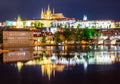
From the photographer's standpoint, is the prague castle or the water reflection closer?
the water reflection

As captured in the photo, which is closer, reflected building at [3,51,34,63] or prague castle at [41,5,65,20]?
reflected building at [3,51,34,63]

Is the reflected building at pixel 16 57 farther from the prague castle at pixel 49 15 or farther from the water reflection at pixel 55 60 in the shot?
the prague castle at pixel 49 15

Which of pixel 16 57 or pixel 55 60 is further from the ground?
pixel 16 57

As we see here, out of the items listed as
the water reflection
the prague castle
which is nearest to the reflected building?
the water reflection

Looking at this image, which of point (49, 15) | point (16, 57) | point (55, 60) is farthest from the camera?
point (49, 15)

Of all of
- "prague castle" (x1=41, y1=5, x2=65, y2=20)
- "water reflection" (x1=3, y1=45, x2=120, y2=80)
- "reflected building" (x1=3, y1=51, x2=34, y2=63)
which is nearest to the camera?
"water reflection" (x1=3, y1=45, x2=120, y2=80)

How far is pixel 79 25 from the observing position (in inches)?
5094

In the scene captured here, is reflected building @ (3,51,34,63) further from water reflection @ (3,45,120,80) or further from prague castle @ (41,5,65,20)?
prague castle @ (41,5,65,20)

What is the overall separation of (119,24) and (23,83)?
382 feet

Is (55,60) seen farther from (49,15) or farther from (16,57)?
(49,15)

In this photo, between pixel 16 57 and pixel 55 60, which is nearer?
pixel 55 60

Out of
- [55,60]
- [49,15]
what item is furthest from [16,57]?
[49,15]

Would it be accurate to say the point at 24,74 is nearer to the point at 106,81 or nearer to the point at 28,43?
the point at 106,81

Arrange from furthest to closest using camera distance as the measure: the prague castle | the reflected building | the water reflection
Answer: the prague castle < the reflected building < the water reflection
